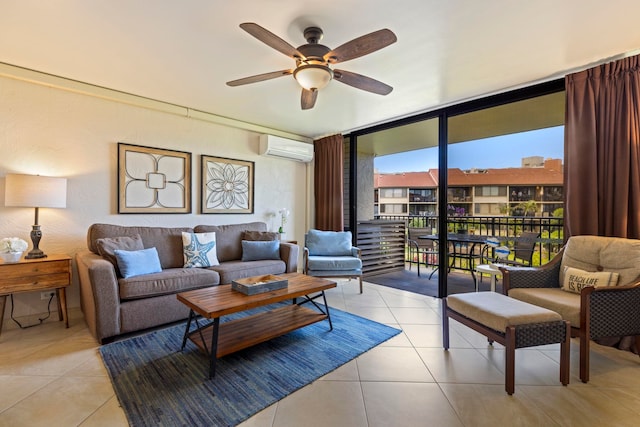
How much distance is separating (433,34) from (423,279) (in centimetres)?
348

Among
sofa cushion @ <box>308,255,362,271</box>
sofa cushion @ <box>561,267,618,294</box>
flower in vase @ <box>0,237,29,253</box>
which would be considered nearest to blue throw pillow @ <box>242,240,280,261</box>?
sofa cushion @ <box>308,255,362,271</box>

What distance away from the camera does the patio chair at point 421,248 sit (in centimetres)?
492

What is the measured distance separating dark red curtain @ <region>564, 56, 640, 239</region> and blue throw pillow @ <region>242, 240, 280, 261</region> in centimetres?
306

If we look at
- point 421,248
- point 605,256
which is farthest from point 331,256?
point 605,256

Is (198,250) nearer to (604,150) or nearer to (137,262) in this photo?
(137,262)

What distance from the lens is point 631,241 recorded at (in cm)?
210

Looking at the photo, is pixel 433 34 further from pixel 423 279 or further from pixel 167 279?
pixel 423 279

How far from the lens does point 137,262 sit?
8.54 ft

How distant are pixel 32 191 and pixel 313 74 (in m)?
2.58

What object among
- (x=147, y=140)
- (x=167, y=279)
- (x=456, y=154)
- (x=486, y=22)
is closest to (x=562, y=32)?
(x=486, y=22)

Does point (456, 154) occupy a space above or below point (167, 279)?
above

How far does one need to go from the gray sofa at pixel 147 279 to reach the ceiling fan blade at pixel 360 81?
6.97 feet

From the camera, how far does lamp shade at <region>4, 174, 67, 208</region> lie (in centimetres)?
239

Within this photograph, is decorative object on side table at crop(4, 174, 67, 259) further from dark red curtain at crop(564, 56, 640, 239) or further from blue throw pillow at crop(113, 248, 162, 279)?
dark red curtain at crop(564, 56, 640, 239)
